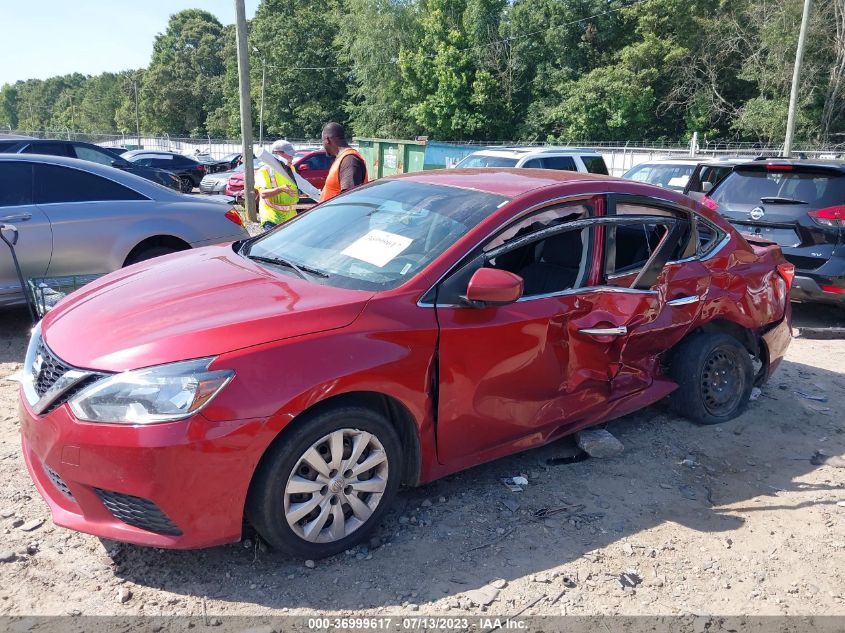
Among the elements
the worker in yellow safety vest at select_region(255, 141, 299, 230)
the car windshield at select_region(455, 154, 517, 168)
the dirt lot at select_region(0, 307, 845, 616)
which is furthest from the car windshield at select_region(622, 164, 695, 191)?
the dirt lot at select_region(0, 307, 845, 616)

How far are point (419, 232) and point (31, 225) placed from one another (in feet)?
12.9

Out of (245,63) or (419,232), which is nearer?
(419,232)

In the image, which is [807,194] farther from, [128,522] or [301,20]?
[301,20]

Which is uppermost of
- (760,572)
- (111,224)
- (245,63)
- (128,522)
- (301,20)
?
(301,20)

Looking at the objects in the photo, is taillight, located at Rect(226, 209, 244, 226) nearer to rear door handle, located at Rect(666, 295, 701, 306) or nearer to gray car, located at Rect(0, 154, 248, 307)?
gray car, located at Rect(0, 154, 248, 307)

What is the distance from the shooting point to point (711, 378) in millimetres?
4492

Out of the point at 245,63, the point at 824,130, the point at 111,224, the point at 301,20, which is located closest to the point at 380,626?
the point at 111,224

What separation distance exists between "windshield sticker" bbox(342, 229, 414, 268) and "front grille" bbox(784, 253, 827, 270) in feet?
16.4

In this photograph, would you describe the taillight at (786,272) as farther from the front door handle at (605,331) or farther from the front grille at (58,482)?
the front grille at (58,482)

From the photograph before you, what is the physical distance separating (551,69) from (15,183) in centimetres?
4358

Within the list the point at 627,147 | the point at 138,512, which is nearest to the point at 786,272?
the point at 138,512

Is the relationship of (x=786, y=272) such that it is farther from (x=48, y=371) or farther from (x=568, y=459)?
(x=48, y=371)

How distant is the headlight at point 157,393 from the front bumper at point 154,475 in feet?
0.13

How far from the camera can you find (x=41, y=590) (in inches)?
106
